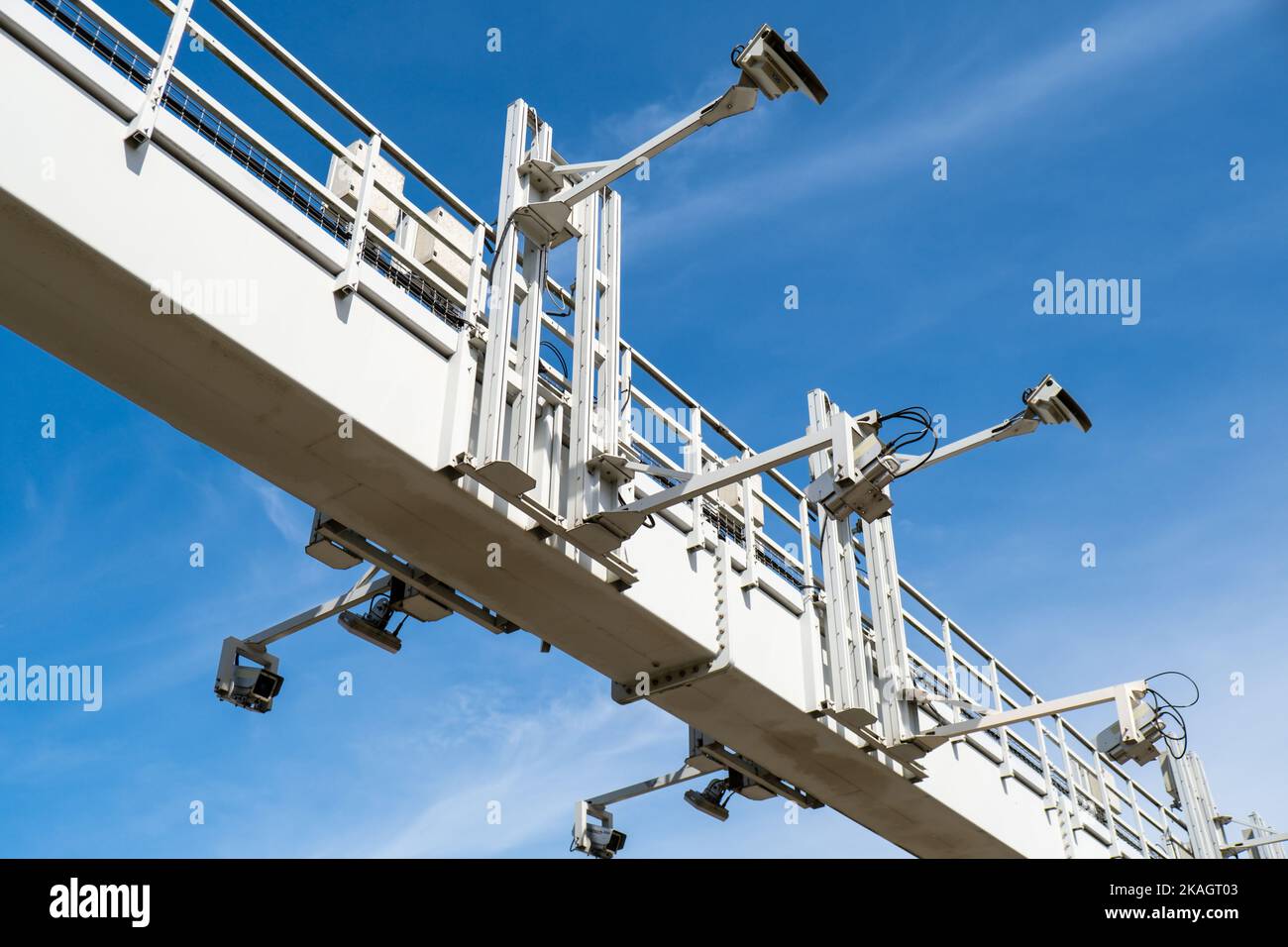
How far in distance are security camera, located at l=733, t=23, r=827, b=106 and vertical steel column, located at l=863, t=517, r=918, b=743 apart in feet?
17.3

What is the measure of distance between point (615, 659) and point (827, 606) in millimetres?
2592

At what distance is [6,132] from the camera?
6.60m

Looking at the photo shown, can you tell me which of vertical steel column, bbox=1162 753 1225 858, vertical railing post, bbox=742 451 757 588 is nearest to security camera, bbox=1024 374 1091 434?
vertical railing post, bbox=742 451 757 588

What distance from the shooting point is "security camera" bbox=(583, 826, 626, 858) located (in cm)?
1384

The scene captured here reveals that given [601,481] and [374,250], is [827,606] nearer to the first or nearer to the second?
[601,481]

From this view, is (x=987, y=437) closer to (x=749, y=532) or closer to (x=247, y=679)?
(x=749, y=532)

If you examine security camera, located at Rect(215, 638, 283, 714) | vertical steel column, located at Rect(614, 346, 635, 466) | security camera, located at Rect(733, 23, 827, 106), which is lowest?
security camera, located at Rect(215, 638, 283, 714)

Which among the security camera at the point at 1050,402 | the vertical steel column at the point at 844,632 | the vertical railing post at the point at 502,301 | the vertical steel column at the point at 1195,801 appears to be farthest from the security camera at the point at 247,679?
the vertical steel column at the point at 1195,801

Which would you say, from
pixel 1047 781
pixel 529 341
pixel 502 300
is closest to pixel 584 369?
pixel 529 341

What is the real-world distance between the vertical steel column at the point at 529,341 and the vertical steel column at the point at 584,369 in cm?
38

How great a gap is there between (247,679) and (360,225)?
4659 mm

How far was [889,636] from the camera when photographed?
13.1 meters

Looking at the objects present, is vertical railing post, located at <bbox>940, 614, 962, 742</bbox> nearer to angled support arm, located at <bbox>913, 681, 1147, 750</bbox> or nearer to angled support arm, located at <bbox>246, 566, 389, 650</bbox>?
angled support arm, located at <bbox>913, 681, 1147, 750</bbox>
